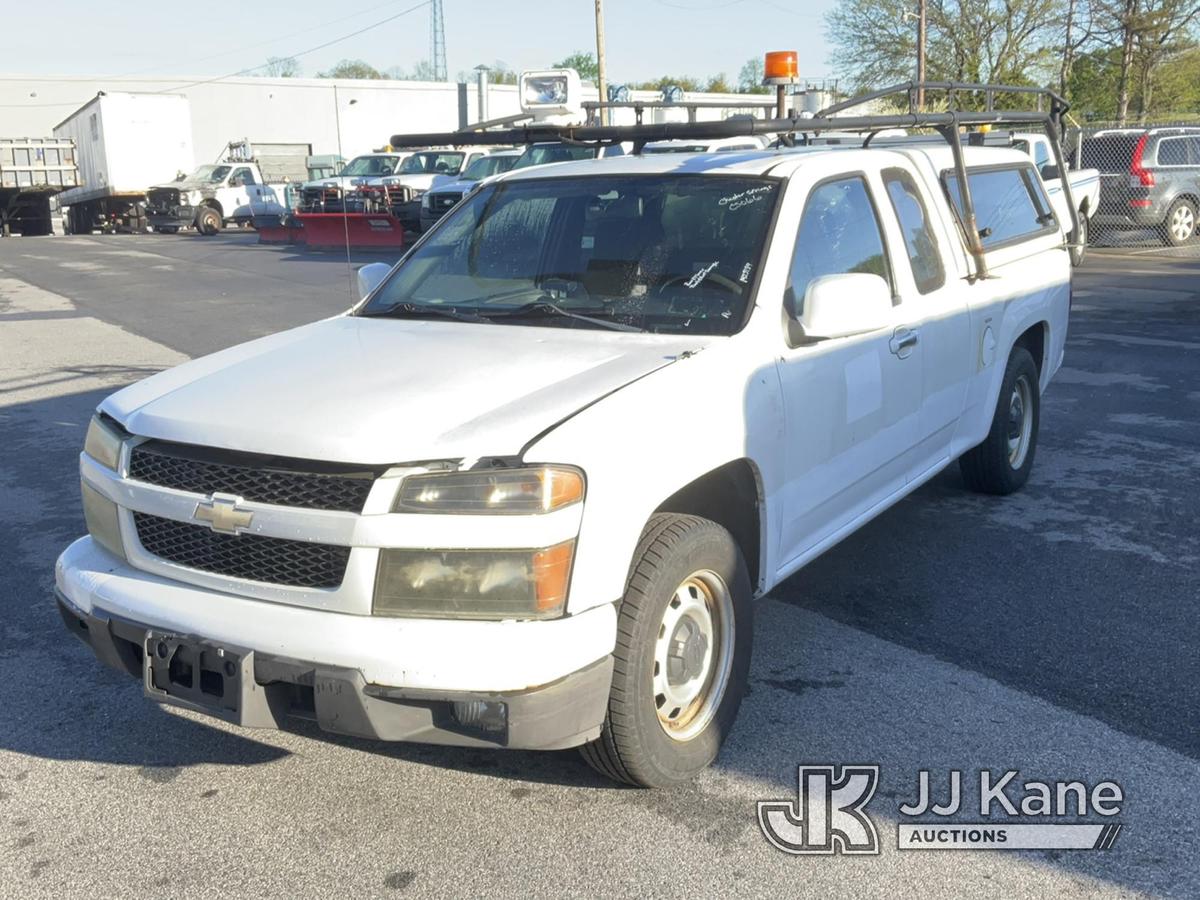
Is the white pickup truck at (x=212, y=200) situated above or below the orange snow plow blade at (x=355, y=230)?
above

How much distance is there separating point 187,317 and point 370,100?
150 feet

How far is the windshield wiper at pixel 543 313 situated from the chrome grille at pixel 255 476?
1300mm

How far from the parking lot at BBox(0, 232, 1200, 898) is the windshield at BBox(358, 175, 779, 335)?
0.94m

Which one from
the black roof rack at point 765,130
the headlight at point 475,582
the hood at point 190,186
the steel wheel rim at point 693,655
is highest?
the hood at point 190,186

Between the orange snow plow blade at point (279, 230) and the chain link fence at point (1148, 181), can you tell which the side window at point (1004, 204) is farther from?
the orange snow plow blade at point (279, 230)

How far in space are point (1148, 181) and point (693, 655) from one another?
1765cm

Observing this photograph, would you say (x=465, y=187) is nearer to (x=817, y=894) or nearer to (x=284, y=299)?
(x=284, y=299)

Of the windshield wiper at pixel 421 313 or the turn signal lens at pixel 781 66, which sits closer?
the windshield wiper at pixel 421 313

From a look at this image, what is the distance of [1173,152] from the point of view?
61.1 feet

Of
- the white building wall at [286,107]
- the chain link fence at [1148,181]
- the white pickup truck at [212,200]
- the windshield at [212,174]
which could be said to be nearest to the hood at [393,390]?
the chain link fence at [1148,181]

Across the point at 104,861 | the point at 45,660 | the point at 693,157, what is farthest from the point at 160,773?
the point at 693,157

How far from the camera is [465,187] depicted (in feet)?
74.0

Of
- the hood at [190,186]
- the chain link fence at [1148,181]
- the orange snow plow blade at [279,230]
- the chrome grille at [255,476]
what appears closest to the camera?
the chrome grille at [255,476]

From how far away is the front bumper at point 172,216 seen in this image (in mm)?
34219
